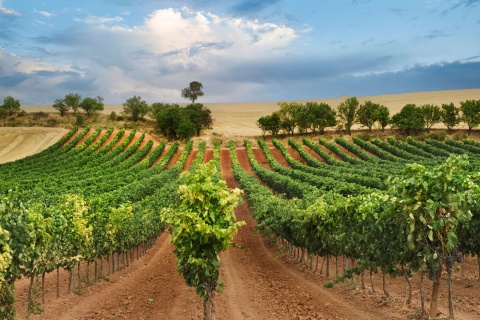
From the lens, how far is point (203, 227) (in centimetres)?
1478

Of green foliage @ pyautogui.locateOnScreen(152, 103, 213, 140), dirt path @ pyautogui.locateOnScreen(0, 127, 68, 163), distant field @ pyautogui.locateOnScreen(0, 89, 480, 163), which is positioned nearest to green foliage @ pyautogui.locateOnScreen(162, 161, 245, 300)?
green foliage @ pyautogui.locateOnScreen(152, 103, 213, 140)

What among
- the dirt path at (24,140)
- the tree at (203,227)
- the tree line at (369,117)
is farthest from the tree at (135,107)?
the tree at (203,227)

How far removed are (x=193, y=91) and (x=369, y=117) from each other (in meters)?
69.3

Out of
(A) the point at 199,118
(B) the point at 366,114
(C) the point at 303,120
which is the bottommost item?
(C) the point at 303,120

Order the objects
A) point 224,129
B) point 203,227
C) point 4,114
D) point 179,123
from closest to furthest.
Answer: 1. point 203,227
2. point 179,123
3. point 4,114
4. point 224,129

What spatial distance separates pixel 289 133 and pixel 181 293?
291ft

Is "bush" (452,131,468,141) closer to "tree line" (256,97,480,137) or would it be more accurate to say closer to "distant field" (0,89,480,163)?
"tree line" (256,97,480,137)

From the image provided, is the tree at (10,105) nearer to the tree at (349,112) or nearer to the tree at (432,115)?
the tree at (349,112)

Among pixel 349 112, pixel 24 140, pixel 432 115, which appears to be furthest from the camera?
pixel 24 140

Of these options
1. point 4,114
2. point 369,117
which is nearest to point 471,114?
point 369,117

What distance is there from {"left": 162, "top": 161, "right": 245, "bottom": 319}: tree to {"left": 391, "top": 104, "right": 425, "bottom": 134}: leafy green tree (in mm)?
86831

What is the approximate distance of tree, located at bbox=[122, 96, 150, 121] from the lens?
124 m

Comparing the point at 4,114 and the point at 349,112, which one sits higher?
the point at 4,114

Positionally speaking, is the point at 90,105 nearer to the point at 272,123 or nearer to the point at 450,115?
the point at 272,123
